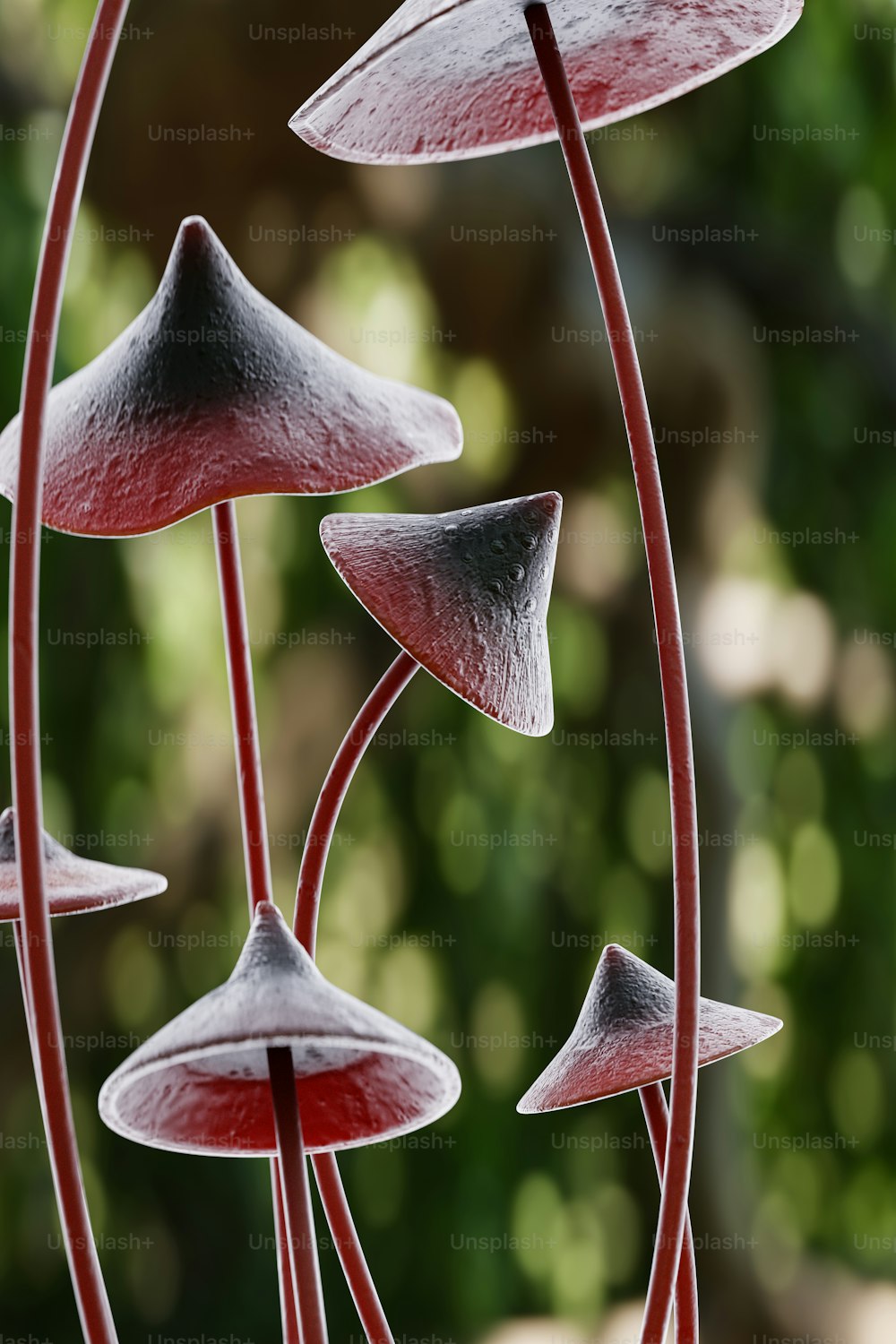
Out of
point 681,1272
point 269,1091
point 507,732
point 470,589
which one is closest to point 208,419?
point 470,589

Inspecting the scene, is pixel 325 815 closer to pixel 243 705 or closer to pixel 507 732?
pixel 243 705

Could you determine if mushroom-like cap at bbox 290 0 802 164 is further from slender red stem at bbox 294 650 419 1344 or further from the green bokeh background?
the green bokeh background

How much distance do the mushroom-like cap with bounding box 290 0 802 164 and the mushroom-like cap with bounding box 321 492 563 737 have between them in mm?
99

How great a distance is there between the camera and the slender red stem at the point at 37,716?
31cm

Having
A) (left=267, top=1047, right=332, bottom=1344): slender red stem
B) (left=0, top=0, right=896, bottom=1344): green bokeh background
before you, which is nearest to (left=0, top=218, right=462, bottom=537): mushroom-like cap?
(left=267, top=1047, right=332, bottom=1344): slender red stem

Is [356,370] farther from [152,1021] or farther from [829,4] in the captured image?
[829,4]

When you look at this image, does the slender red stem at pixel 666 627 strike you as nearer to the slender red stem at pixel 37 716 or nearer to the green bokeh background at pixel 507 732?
Result: the slender red stem at pixel 37 716

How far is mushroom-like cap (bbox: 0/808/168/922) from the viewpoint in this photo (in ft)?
1.18

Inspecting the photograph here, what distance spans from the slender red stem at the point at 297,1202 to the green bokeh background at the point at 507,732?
800 mm

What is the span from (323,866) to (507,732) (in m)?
0.74

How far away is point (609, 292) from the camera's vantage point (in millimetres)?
329

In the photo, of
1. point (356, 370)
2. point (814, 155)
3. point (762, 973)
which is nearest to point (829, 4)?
point (814, 155)

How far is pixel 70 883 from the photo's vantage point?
1.24 feet

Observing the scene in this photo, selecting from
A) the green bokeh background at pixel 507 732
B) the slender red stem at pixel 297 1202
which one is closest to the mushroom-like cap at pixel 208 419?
the slender red stem at pixel 297 1202
